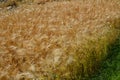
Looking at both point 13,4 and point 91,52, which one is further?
point 13,4

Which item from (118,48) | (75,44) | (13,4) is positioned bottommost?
(13,4)

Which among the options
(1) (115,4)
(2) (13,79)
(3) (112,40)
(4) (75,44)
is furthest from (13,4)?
(2) (13,79)

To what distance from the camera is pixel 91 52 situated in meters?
8.12

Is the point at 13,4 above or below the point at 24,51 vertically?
below

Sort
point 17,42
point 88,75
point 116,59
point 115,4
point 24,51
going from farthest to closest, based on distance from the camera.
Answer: point 115,4, point 116,59, point 88,75, point 17,42, point 24,51

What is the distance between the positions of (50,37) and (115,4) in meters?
5.58

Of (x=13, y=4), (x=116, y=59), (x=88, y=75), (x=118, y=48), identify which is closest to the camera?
(x=88, y=75)

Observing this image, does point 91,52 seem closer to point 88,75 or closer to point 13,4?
point 88,75

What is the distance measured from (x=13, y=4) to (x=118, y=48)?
1454cm

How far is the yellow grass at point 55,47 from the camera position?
6246 mm

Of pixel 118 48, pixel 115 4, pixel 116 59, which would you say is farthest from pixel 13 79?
pixel 115 4

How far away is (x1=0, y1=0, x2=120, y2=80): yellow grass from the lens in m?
6.25

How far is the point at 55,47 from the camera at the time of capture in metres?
7.23

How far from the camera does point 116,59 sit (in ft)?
28.8
